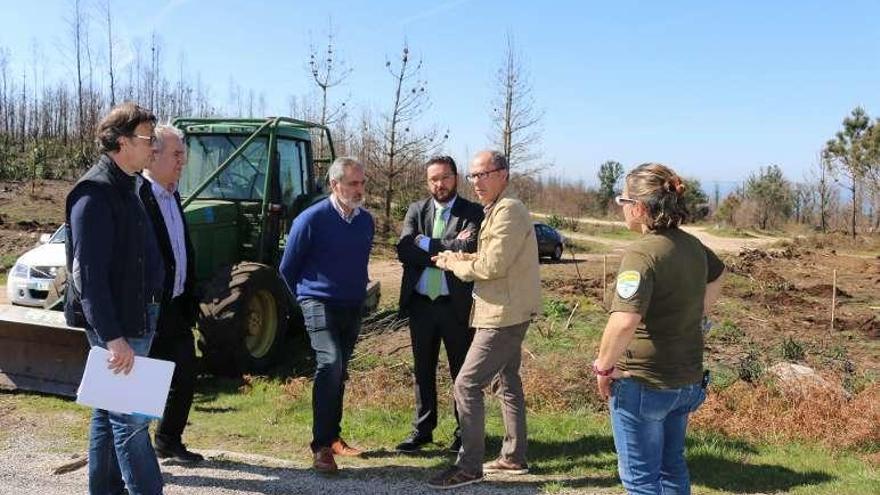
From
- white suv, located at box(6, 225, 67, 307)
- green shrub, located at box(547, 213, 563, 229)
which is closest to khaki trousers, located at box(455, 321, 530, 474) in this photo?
white suv, located at box(6, 225, 67, 307)

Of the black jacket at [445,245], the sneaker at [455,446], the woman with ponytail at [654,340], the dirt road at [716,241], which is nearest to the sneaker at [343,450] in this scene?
the sneaker at [455,446]

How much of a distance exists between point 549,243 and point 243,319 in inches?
652

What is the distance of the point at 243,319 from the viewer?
675 cm

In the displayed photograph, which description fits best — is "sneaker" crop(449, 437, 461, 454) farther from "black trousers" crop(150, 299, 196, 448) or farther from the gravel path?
"black trousers" crop(150, 299, 196, 448)

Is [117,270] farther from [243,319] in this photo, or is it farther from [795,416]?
[795,416]

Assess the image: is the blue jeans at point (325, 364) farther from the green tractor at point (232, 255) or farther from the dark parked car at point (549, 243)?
the dark parked car at point (549, 243)

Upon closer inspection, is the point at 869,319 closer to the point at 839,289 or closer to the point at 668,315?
the point at 839,289

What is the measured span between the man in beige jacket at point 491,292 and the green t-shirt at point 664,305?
49.0 inches

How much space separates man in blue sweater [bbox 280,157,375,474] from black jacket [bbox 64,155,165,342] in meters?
1.36

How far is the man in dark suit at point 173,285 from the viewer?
14.2ft

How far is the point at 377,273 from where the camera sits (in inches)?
691

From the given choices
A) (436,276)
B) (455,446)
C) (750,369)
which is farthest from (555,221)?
(436,276)

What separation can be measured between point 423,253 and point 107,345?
210 cm

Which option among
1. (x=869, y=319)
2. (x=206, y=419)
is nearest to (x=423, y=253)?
(x=206, y=419)
